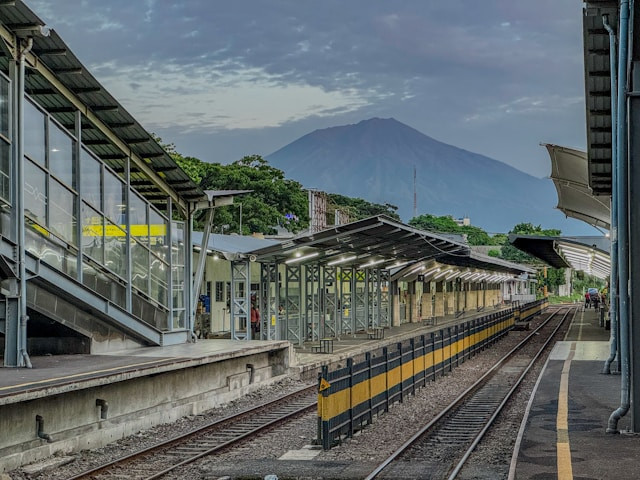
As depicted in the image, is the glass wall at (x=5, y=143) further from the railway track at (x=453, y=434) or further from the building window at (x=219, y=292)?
the building window at (x=219, y=292)

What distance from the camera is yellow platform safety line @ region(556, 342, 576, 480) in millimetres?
8977

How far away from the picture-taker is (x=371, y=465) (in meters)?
11.0

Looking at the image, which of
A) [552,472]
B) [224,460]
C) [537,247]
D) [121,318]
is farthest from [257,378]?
[537,247]

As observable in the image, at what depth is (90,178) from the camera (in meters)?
16.8

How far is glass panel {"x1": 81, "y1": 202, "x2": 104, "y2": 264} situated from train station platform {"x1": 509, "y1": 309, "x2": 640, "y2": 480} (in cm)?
803

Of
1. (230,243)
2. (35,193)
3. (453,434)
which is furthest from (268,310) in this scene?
(453,434)

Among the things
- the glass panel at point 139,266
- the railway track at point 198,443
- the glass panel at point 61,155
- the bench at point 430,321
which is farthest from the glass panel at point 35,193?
the bench at point 430,321

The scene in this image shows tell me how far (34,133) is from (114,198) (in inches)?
113

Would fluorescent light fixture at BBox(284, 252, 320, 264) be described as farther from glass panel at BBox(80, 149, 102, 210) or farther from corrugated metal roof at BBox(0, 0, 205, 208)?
glass panel at BBox(80, 149, 102, 210)

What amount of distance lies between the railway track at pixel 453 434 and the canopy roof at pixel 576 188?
18.3ft

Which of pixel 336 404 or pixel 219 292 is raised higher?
pixel 219 292

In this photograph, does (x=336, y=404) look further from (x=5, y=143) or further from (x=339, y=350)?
(x=339, y=350)

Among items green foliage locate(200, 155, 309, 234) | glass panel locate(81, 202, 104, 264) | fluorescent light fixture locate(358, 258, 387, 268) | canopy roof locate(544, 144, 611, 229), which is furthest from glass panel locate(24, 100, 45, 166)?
green foliage locate(200, 155, 309, 234)

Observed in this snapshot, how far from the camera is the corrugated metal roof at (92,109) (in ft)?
46.6
